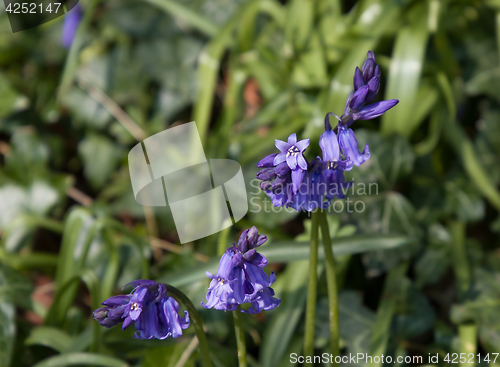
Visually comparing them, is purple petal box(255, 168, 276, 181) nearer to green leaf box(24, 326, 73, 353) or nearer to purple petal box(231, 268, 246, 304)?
purple petal box(231, 268, 246, 304)

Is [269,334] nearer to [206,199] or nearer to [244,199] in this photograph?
[244,199]

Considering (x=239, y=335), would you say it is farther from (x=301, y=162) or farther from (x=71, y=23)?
(x=71, y=23)

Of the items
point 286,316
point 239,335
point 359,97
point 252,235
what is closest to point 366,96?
point 359,97

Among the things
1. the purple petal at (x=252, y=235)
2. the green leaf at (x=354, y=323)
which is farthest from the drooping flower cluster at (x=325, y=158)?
the green leaf at (x=354, y=323)

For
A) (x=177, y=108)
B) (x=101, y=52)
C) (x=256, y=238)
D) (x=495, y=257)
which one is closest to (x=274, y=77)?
(x=177, y=108)

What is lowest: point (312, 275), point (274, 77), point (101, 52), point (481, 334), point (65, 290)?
point (481, 334)

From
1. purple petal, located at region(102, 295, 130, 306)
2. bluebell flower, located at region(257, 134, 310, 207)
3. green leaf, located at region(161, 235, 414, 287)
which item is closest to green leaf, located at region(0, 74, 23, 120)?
green leaf, located at region(161, 235, 414, 287)

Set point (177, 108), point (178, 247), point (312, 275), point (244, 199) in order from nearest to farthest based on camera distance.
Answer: point (312, 275) < point (244, 199) < point (178, 247) < point (177, 108)
